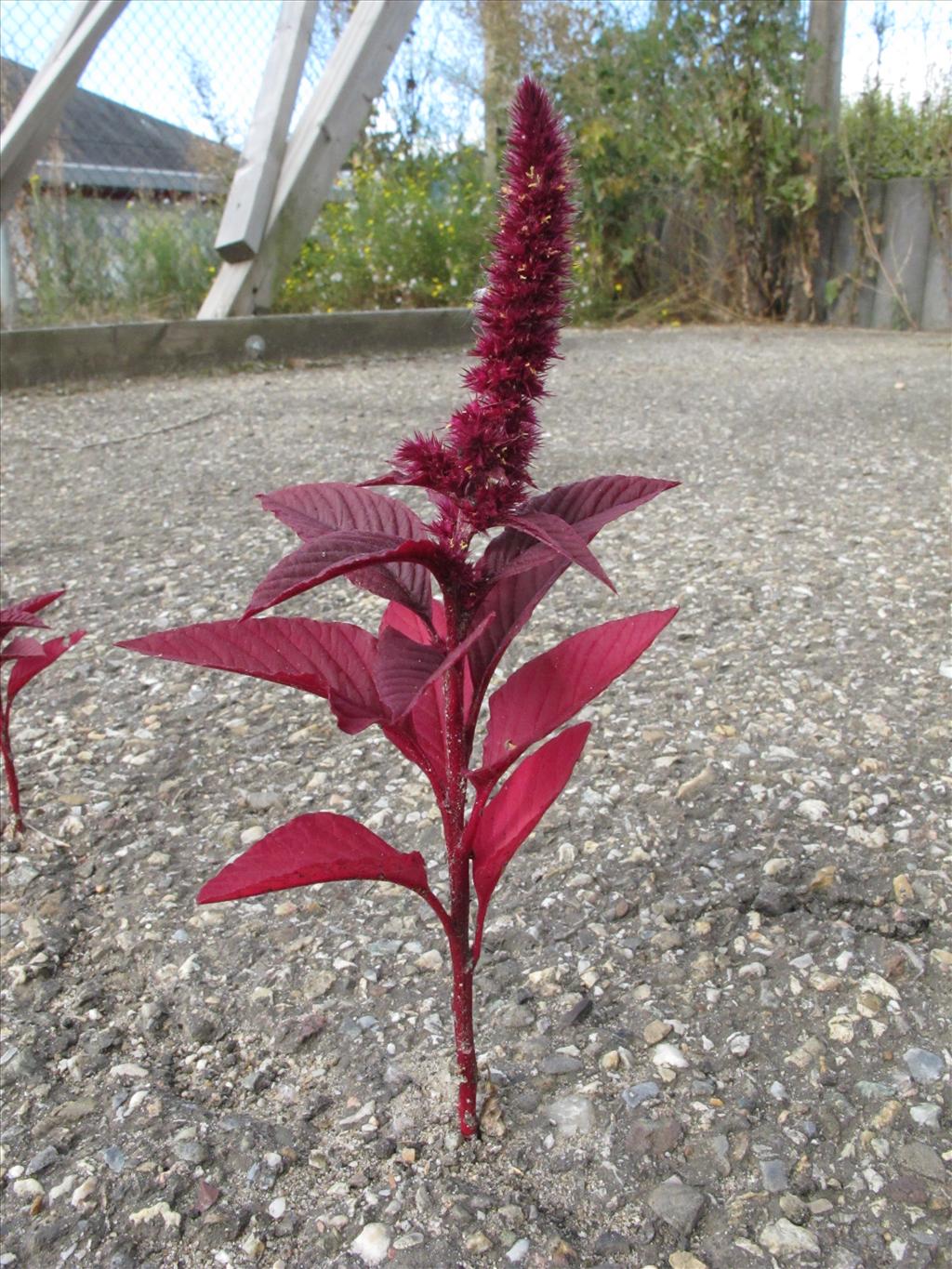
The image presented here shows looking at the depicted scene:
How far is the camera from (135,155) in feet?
27.0

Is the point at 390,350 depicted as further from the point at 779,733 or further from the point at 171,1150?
the point at 171,1150

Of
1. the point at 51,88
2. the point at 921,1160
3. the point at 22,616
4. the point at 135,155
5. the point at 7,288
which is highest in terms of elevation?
the point at 51,88

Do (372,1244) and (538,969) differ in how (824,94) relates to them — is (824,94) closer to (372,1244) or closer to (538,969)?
(538,969)

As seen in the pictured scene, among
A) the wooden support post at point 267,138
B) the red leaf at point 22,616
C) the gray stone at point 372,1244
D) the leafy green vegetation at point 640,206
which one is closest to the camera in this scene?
the gray stone at point 372,1244

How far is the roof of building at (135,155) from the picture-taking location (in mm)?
8508

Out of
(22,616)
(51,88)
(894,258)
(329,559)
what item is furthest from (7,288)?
(329,559)

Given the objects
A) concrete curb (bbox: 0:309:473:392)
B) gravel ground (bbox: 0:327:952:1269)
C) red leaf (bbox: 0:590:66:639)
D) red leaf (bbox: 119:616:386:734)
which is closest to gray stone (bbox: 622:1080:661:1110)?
gravel ground (bbox: 0:327:952:1269)

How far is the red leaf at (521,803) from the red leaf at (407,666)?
18 centimetres

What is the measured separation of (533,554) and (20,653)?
1020mm

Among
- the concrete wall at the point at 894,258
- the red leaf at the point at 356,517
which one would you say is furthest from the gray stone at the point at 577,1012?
the concrete wall at the point at 894,258

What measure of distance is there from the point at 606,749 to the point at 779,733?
324 mm

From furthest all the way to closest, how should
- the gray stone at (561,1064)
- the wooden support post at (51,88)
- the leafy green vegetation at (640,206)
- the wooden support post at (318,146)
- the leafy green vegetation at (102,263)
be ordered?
the leafy green vegetation at (640,206)
the leafy green vegetation at (102,263)
the wooden support post at (318,146)
the wooden support post at (51,88)
the gray stone at (561,1064)

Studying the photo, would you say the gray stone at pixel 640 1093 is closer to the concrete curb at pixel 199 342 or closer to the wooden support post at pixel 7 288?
the concrete curb at pixel 199 342

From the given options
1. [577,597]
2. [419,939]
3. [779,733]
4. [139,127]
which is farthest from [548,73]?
[419,939]
